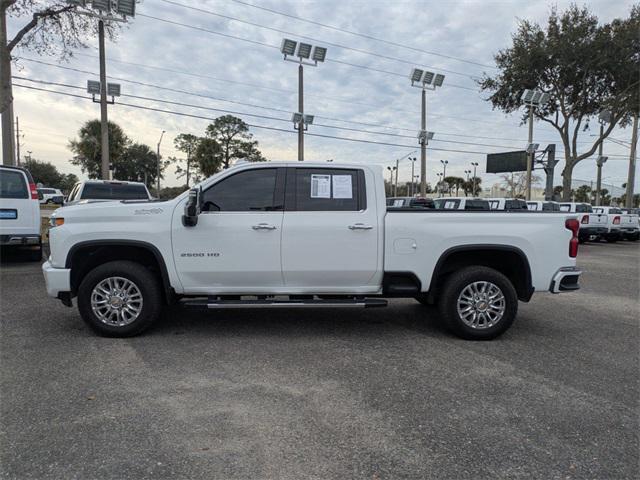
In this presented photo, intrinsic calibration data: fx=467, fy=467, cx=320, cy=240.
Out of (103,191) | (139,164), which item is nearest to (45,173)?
(139,164)

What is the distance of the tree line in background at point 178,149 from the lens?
5366 centimetres

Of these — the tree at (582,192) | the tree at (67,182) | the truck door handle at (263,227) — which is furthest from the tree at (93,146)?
the tree at (582,192)

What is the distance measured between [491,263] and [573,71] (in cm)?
2641

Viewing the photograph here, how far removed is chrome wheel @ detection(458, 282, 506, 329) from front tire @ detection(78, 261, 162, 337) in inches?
135

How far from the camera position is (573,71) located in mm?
26703

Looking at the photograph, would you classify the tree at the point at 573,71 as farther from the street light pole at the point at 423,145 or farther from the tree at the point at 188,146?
the tree at the point at 188,146

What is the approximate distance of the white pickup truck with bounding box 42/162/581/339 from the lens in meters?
5.10

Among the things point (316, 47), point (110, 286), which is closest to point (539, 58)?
point (316, 47)

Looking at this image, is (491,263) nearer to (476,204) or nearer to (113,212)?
(113,212)

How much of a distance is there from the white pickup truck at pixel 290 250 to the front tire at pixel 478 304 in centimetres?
1

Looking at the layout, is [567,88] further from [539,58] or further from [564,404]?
[564,404]

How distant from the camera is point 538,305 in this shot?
7.39 metres

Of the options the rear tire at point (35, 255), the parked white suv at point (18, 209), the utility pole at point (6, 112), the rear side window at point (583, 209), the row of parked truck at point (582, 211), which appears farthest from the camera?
the rear side window at point (583, 209)

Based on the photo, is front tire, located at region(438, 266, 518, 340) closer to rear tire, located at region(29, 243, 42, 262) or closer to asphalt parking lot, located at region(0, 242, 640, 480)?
asphalt parking lot, located at region(0, 242, 640, 480)
